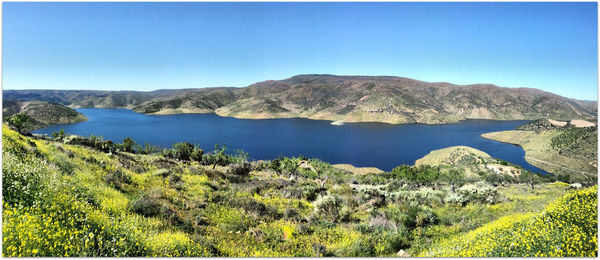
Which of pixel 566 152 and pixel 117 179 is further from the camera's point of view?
pixel 566 152

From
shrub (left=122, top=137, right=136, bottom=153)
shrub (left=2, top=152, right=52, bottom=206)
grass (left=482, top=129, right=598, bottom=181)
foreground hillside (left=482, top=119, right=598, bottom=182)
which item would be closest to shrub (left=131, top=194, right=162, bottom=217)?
shrub (left=2, top=152, right=52, bottom=206)

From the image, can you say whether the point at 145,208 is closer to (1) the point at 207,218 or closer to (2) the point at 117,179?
(1) the point at 207,218

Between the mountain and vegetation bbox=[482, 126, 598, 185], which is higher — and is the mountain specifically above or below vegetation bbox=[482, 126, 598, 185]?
above

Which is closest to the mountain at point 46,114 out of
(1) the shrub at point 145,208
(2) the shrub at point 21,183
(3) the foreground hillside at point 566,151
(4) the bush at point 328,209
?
(2) the shrub at point 21,183

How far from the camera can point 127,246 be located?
542 centimetres

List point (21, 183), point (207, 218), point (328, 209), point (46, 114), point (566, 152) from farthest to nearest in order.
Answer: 1. point (46, 114)
2. point (566, 152)
3. point (328, 209)
4. point (207, 218)
5. point (21, 183)

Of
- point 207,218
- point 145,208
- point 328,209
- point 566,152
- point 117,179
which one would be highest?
point 117,179

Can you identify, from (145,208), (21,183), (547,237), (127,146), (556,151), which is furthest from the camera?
(556,151)

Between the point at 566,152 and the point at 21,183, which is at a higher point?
the point at 21,183

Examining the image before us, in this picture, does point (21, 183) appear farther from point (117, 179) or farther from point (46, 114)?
point (46, 114)

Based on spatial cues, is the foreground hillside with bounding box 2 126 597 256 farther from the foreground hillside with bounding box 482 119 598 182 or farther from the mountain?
the mountain

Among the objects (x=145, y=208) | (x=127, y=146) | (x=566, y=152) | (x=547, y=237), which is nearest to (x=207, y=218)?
(x=145, y=208)

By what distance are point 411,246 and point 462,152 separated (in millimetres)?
78539

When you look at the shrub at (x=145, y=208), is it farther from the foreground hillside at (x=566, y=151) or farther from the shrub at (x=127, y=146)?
the foreground hillside at (x=566, y=151)
